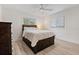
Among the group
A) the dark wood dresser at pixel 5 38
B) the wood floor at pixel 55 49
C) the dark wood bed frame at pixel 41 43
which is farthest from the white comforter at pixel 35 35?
the dark wood dresser at pixel 5 38

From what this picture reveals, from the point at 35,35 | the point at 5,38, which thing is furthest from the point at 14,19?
the point at 35,35

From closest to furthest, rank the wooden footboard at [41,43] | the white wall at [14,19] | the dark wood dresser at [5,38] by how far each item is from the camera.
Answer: the dark wood dresser at [5,38] < the white wall at [14,19] < the wooden footboard at [41,43]

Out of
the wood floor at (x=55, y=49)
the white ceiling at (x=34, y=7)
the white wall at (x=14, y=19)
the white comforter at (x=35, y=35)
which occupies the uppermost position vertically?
the white ceiling at (x=34, y=7)

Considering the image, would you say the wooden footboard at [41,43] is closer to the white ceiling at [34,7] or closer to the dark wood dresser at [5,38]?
the dark wood dresser at [5,38]

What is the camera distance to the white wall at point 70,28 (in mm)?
2359

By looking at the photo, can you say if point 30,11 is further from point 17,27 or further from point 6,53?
point 6,53

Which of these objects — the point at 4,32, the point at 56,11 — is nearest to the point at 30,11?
the point at 56,11

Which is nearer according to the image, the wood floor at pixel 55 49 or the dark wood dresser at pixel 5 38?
the dark wood dresser at pixel 5 38

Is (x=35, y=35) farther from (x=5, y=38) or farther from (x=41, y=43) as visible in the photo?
(x=5, y=38)

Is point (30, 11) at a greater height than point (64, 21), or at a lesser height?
greater

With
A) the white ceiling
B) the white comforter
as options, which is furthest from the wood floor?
the white ceiling

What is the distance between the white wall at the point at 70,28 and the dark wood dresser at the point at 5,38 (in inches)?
41.0
